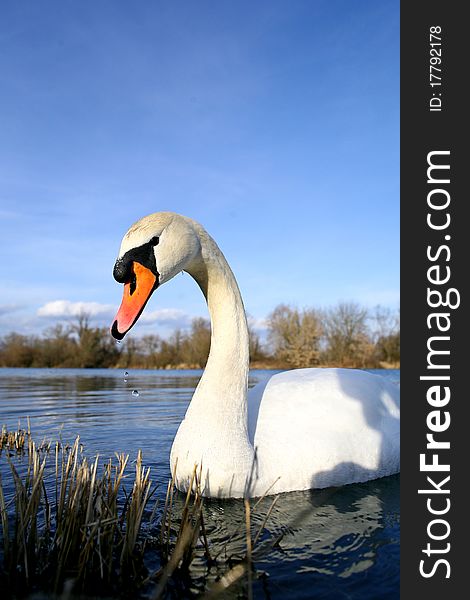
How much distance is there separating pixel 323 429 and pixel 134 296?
1.84m

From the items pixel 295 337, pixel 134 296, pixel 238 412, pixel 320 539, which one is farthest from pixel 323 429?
pixel 295 337

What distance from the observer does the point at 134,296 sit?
328cm

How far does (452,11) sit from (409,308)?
1786mm

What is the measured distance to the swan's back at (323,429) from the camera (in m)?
3.80

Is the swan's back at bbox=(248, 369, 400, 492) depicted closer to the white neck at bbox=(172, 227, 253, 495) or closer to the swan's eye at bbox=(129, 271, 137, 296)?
the white neck at bbox=(172, 227, 253, 495)

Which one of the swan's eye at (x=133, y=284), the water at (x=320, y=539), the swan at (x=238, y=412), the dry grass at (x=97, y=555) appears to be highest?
the swan's eye at (x=133, y=284)

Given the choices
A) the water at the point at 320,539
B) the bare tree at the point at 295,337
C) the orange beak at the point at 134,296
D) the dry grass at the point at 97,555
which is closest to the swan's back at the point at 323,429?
the water at the point at 320,539

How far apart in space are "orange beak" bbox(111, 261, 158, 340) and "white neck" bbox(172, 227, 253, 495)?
620 millimetres

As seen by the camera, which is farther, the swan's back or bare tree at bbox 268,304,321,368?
bare tree at bbox 268,304,321,368

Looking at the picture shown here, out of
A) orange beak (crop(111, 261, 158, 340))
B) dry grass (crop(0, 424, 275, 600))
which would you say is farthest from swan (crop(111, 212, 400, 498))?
dry grass (crop(0, 424, 275, 600))

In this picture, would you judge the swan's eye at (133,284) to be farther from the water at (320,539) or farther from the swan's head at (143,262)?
the water at (320,539)

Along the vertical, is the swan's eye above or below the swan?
above

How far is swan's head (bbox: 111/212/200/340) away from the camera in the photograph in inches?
127

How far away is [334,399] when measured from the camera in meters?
4.40
